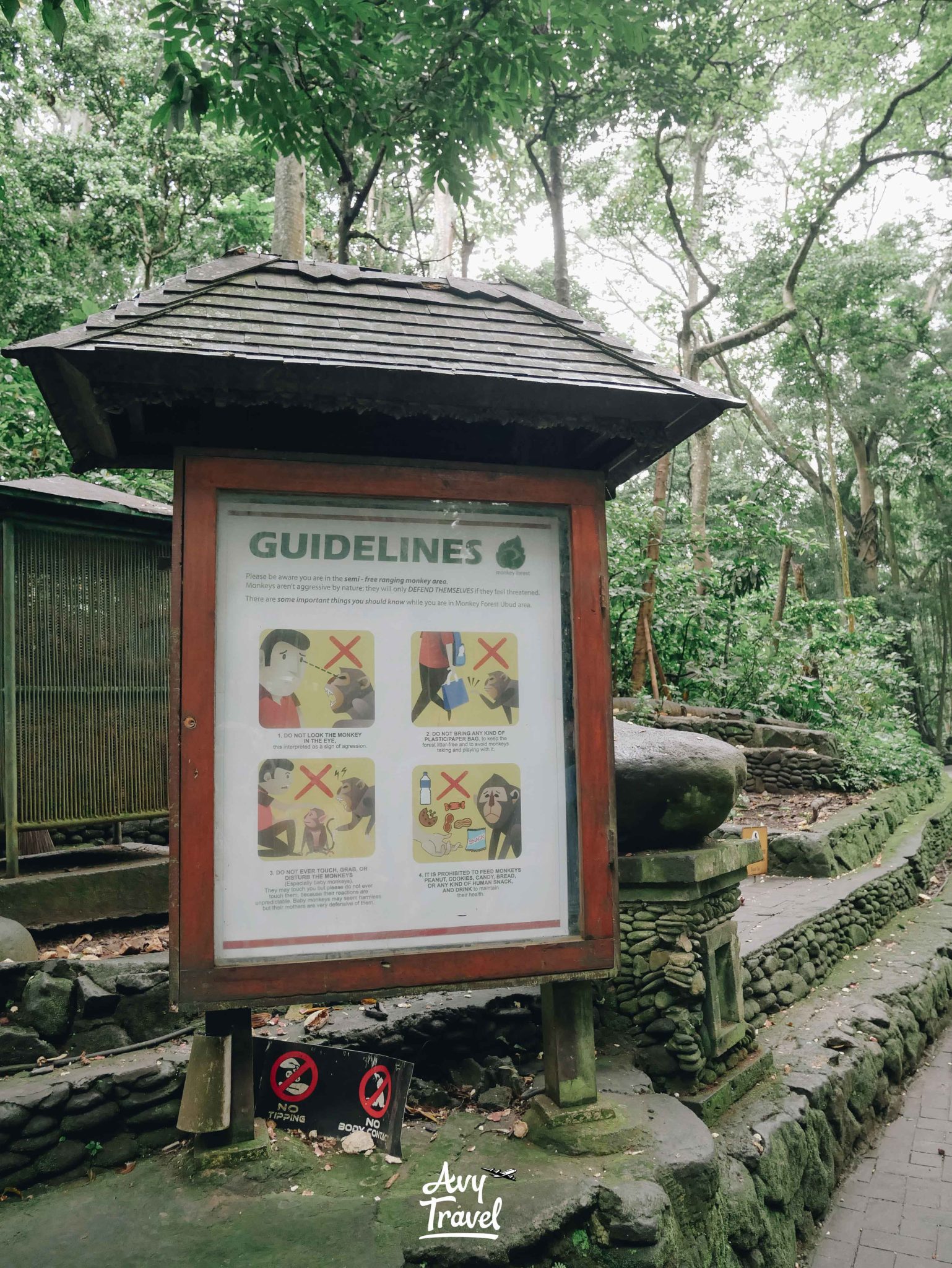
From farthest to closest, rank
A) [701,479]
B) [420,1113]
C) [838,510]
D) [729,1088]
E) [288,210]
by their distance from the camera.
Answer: [838,510] < [701,479] < [288,210] < [729,1088] < [420,1113]

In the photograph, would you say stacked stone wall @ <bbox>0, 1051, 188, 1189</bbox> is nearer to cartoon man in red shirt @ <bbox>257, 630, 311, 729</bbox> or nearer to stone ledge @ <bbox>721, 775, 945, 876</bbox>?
cartoon man in red shirt @ <bbox>257, 630, 311, 729</bbox>

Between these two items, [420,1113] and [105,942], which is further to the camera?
[105,942]

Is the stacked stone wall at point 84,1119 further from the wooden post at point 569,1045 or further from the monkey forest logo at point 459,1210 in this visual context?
the wooden post at point 569,1045

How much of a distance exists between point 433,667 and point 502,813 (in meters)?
0.53

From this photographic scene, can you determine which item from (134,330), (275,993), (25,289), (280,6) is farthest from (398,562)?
(25,289)

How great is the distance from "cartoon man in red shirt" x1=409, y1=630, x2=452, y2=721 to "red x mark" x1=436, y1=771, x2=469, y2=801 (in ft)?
0.63

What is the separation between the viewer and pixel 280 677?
2688mm

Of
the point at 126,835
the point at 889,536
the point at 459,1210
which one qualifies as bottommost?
the point at 459,1210

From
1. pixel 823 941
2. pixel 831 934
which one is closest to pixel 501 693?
pixel 823 941

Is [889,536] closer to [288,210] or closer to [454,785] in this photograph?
[288,210]

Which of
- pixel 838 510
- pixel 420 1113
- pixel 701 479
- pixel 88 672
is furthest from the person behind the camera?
pixel 838 510

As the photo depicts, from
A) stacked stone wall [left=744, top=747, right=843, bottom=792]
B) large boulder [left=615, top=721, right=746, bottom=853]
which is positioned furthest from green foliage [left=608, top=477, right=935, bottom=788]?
large boulder [left=615, top=721, right=746, bottom=853]

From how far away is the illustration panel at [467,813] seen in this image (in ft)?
9.09

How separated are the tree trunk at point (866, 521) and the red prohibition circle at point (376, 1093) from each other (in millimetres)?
25586
